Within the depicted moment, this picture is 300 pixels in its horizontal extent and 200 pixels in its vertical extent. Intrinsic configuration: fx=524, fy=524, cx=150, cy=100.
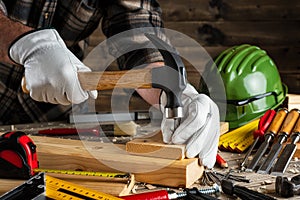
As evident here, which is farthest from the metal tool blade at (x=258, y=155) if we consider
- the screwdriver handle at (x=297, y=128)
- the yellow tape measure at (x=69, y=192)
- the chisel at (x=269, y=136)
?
the yellow tape measure at (x=69, y=192)

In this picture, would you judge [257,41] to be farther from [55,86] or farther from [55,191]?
[55,191]

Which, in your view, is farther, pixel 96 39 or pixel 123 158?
pixel 96 39

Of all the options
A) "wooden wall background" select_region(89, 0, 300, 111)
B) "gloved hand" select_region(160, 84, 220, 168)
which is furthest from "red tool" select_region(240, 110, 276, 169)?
"wooden wall background" select_region(89, 0, 300, 111)

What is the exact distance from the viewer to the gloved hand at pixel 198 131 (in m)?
1.33

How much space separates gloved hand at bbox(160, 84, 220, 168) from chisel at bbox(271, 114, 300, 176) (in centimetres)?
17

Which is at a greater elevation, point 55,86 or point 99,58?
point 55,86

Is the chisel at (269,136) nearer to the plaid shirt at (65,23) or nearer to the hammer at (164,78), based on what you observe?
the hammer at (164,78)

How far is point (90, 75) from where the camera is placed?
1427 mm

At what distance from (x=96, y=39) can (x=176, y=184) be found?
7.82ft

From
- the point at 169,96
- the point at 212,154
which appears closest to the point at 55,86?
the point at 169,96

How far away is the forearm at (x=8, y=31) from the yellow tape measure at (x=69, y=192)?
57 cm

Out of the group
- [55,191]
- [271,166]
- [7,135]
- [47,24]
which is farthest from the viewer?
A: [47,24]

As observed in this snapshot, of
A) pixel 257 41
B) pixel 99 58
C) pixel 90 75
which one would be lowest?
pixel 99 58

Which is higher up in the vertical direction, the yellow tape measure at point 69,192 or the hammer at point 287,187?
the hammer at point 287,187
